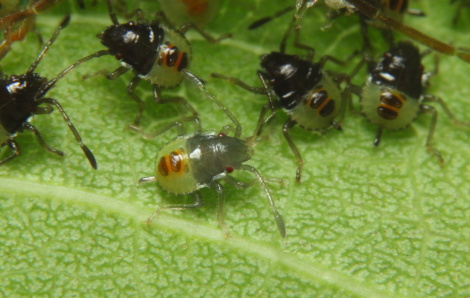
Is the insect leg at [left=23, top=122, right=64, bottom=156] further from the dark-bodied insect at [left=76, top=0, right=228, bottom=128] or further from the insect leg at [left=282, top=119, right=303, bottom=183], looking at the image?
the insect leg at [left=282, top=119, right=303, bottom=183]

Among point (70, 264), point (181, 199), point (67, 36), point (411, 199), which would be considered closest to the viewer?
point (70, 264)

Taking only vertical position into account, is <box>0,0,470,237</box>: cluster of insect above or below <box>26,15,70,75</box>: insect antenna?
below

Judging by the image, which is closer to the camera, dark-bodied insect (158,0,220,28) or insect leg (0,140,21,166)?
insect leg (0,140,21,166)

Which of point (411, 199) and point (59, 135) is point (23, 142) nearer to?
point (59, 135)

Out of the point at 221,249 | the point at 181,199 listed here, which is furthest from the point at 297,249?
the point at 181,199

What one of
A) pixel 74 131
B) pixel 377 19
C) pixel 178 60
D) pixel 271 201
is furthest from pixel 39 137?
pixel 377 19

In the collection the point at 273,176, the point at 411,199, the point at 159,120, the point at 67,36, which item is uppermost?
the point at 67,36

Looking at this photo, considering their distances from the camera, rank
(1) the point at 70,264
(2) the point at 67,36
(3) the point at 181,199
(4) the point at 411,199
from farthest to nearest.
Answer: (2) the point at 67,36 → (4) the point at 411,199 → (3) the point at 181,199 → (1) the point at 70,264

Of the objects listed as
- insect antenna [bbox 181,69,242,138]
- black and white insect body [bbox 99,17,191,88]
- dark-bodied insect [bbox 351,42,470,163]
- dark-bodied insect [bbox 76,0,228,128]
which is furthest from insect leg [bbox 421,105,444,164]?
black and white insect body [bbox 99,17,191,88]
